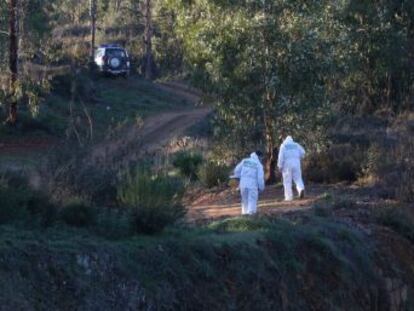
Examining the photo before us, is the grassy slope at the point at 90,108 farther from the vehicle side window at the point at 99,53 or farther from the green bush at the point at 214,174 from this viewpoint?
the green bush at the point at 214,174

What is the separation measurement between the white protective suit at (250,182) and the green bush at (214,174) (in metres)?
6.64

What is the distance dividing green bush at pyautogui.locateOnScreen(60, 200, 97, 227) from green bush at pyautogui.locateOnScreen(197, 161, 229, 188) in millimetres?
14400

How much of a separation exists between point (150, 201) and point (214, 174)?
13689mm

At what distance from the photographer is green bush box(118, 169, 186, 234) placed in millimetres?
13094

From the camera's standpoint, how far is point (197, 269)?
12.5 meters

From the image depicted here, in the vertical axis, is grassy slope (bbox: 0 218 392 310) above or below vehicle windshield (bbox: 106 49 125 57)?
below

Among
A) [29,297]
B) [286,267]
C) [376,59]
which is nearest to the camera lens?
[29,297]

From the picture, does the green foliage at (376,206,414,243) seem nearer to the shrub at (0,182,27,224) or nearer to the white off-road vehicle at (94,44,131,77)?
the shrub at (0,182,27,224)

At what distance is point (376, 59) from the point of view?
3666 centimetres

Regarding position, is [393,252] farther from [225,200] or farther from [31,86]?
[31,86]

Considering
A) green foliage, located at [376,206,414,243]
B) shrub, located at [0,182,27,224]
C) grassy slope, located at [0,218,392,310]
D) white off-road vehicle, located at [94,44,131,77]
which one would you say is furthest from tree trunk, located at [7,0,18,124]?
shrub, located at [0,182,27,224]

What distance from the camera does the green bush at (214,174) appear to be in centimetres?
2711

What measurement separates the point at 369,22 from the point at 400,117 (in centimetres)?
355

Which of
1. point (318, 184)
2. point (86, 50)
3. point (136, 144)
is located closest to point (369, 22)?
point (318, 184)
